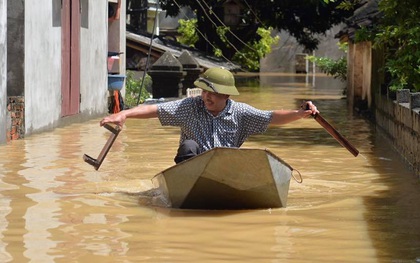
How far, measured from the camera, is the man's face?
1081 cm

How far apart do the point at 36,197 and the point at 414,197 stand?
3.97 m

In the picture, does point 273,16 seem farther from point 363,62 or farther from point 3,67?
point 3,67

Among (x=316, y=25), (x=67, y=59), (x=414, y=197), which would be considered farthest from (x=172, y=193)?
Result: (x=316, y=25)

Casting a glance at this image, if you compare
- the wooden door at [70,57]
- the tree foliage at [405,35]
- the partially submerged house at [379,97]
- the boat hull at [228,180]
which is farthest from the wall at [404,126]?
the wooden door at [70,57]

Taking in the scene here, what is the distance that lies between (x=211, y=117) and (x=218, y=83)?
15.9 inches

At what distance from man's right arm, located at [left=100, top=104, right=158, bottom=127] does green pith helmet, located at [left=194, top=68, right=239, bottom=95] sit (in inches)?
20.5

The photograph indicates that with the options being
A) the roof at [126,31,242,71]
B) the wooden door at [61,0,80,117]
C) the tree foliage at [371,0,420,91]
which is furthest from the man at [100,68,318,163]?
the roof at [126,31,242,71]

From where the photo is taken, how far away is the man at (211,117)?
1078 centimetres

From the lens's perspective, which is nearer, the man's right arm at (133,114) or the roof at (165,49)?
the man's right arm at (133,114)

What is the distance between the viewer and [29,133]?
19.1 meters

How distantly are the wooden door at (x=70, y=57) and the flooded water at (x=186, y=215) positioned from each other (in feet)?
14.0

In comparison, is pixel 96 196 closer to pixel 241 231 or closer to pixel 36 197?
pixel 36 197

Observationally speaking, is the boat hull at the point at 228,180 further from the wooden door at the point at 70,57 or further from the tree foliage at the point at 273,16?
the tree foliage at the point at 273,16

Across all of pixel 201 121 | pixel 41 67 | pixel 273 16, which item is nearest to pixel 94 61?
pixel 41 67
